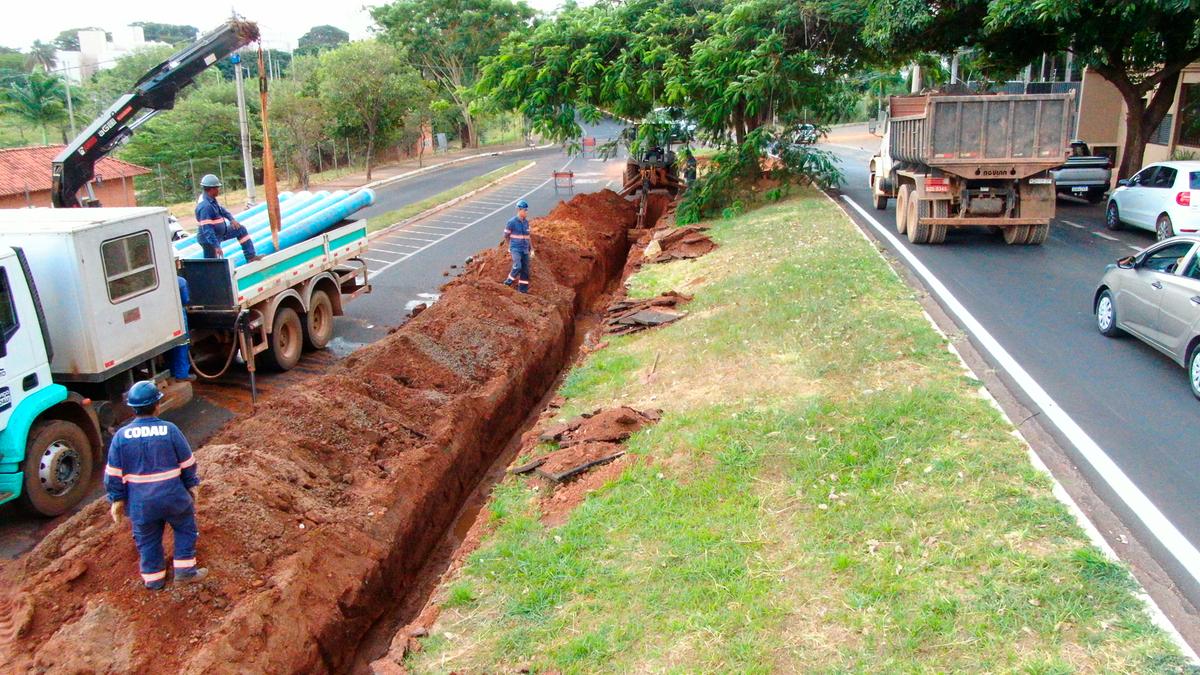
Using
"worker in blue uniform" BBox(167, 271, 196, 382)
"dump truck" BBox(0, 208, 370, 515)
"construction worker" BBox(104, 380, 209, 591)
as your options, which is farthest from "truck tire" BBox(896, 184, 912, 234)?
"construction worker" BBox(104, 380, 209, 591)

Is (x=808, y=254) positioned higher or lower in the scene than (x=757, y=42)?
lower

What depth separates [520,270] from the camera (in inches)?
596

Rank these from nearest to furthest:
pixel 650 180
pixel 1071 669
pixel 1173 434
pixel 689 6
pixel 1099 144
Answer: pixel 1071 669
pixel 1173 434
pixel 689 6
pixel 650 180
pixel 1099 144

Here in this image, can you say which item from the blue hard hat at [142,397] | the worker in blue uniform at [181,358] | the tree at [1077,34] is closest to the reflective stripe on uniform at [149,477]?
the blue hard hat at [142,397]

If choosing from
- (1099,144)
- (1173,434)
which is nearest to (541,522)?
(1173,434)

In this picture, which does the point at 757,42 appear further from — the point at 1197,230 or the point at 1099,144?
the point at 1099,144

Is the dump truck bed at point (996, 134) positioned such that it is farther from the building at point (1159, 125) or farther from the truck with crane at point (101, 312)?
the truck with crane at point (101, 312)

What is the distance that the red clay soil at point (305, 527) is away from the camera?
6.29m

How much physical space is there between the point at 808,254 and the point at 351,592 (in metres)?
9.85

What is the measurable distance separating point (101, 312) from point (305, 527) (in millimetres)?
3847

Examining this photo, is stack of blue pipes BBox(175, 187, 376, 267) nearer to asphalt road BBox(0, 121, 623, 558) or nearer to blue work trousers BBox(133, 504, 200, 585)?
asphalt road BBox(0, 121, 623, 558)

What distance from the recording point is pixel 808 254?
14664mm

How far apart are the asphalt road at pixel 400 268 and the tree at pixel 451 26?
11566 millimetres

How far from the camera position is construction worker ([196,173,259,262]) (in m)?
11.5
